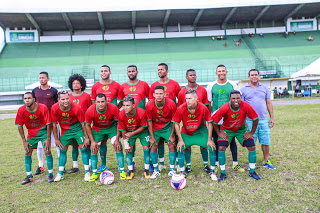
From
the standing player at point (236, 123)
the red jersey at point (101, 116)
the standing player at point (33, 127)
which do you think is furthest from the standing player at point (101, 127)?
the standing player at point (236, 123)

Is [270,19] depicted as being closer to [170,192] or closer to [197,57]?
[197,57]

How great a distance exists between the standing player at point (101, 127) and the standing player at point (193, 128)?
1.31 m

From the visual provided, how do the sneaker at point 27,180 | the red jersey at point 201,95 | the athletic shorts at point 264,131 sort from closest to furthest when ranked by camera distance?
the sneaker at point 27,180
the athletic shorts at point 264,131
the red jersey at point 201,95

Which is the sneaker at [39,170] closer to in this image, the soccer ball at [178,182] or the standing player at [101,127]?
the standing player at [101,127]

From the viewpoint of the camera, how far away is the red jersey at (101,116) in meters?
4.74

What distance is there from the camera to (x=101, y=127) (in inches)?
Answer: 195

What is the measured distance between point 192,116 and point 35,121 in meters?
3.44

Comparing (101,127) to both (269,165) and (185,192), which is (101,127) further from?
(269,165)

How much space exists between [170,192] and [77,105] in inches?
107

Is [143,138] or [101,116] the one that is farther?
[143,138]

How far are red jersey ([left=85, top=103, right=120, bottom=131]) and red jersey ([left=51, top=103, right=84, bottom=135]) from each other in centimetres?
22

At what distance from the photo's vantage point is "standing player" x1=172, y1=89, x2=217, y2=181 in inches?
179

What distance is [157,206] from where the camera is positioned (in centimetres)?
336

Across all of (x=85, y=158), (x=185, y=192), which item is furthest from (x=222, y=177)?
(x=85, y=158)
